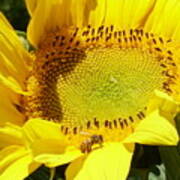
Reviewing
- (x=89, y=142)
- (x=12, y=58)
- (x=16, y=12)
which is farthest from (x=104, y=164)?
(x=16, y=12)

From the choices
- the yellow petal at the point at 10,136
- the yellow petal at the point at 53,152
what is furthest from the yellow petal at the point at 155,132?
the yellow petal at the point at 10,136

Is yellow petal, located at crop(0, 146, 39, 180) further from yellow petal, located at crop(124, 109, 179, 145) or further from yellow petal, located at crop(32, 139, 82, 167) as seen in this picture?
yellow petal, located at crop(124, 109, 179, 145)

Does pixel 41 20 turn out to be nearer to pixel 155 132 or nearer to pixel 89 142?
pixel 89 142

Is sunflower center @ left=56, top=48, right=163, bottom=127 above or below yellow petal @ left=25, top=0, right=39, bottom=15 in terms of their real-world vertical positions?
below

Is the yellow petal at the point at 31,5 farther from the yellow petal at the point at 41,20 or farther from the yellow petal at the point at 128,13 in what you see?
the yellow petal at the point at 128,13

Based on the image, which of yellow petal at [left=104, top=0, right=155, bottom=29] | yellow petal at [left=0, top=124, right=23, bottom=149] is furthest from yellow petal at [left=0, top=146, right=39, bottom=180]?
yellow petal at [left=104, top=0, right=155, bottom=29]

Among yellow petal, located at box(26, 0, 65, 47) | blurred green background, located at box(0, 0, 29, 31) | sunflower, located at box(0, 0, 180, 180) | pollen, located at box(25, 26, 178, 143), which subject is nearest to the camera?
sunflower, located at box(0, 0, 180, 180)

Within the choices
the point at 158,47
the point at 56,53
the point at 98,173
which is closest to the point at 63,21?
the point at 56,53
